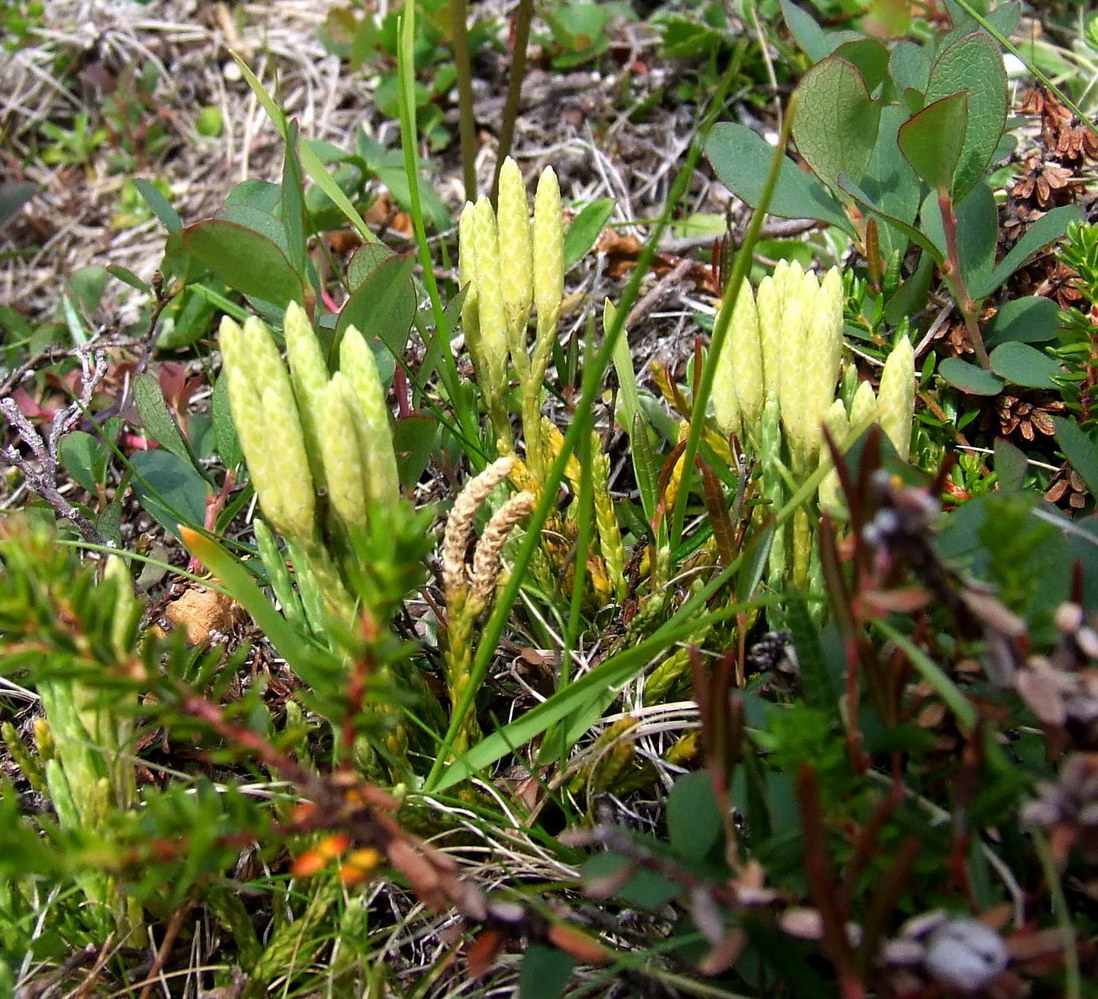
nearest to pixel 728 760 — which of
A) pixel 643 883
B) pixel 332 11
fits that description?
pixel 643 883

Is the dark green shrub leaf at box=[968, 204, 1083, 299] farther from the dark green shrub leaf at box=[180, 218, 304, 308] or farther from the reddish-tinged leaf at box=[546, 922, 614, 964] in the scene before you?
the reddish-tinged leaf at box=[546, 922, 614, 964]

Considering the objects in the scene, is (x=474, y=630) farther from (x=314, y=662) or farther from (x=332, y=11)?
(x=332, y=11)

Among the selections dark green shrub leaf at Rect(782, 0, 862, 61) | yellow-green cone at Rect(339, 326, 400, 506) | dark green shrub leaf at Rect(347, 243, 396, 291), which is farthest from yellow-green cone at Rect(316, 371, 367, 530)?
dark green shrub leaf at Rect(782, 0, 862, 61)

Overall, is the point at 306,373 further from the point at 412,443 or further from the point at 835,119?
the point at 835,119

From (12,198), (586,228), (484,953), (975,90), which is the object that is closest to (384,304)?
(586,228)

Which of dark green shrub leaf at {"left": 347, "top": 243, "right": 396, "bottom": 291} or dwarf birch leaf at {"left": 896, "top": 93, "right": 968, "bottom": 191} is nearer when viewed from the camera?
dwarf birch leaf at {"left": 896, "top": 93, "right": 968, "bottom": 191}

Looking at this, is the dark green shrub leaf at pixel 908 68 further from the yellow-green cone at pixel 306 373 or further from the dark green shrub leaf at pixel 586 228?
the yellow-green cone at pixel 306 373

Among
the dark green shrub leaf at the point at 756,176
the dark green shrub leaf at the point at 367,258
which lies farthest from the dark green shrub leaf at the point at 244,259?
the dark green shrub leaf at the point at 756,176
